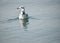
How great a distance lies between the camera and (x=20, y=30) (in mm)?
22578

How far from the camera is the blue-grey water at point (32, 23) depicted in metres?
20.7

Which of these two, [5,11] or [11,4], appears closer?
[5,11]

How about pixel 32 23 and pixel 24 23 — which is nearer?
pixel 32 23

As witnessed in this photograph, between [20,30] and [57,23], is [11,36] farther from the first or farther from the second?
[57,23]

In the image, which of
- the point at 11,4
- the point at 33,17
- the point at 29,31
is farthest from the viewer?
the point at 11,4

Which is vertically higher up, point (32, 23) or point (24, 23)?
point (32, 23)

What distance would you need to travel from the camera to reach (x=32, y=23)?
23.9 meters

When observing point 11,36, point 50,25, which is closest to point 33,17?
point 50,25

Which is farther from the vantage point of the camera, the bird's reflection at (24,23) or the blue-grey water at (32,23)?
the bird's reflection at (24,23)

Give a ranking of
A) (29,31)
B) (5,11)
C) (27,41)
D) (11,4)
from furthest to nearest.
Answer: (11,4) → (5,11) → (29,31) → (27,41)

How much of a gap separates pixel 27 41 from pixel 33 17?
5697 mm

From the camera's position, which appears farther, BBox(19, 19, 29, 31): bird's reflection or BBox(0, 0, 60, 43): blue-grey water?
BBox(19, 19, 29, 31): bird's reflection

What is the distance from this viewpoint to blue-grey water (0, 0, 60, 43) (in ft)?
67.8

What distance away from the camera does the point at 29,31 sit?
2205 cm
